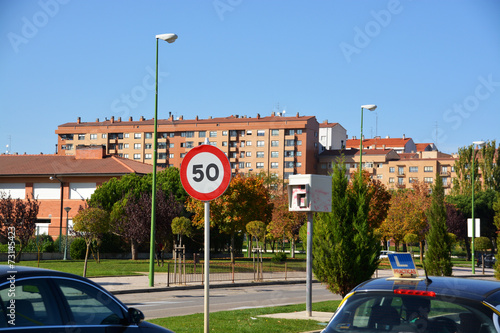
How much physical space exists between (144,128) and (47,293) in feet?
430

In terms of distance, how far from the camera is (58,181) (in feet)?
203

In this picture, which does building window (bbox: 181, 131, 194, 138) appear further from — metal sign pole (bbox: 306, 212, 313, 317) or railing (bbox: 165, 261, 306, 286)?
metal sign pole (bbox: 306, 212, 313, 317)

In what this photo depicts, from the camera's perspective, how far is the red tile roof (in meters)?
61.7

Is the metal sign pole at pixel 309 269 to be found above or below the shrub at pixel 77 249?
above

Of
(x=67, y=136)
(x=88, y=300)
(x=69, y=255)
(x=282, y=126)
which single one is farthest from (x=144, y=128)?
(x=88, y=300)

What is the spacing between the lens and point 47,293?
5.24 m

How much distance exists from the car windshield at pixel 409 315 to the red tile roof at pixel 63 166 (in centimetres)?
5662

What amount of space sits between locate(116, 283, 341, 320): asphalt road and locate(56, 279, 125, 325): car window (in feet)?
30.3

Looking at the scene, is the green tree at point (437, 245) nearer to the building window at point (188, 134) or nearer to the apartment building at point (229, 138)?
the apartment building at point (229, 138)

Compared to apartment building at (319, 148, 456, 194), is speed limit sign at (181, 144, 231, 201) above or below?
below

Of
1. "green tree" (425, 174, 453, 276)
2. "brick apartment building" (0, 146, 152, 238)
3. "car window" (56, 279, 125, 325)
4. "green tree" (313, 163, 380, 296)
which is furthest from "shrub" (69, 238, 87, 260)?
"car window" (56, 279, 125, 325)

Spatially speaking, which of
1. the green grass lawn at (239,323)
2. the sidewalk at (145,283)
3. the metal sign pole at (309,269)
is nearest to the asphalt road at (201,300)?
the sidewalk at (145,283)

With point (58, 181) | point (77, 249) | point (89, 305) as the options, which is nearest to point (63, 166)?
point (58, 181)

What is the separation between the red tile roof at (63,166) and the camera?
61656 millimetres
